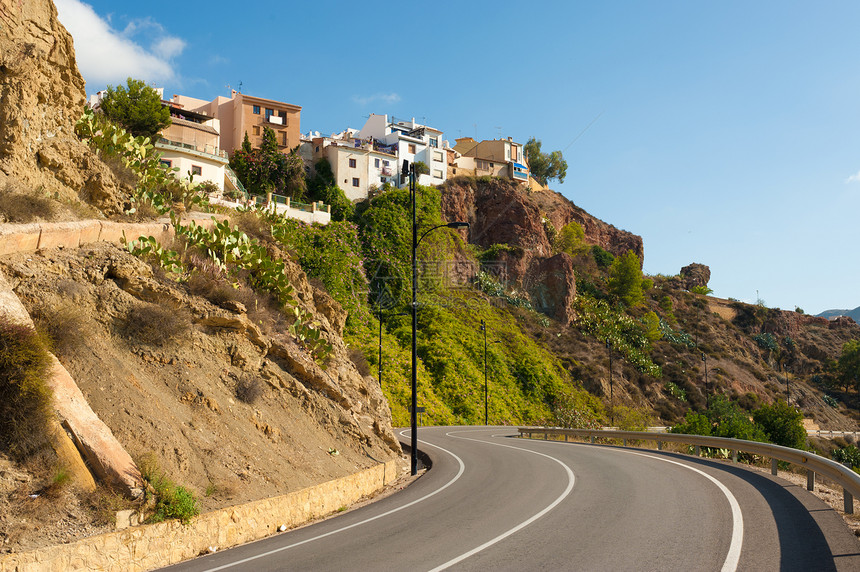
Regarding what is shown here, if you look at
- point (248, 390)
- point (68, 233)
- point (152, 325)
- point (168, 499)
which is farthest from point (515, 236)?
point (168, 499)

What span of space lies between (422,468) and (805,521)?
1237 centimetres

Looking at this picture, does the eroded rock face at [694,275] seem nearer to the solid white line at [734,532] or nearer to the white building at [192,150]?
the white building at [192,150]

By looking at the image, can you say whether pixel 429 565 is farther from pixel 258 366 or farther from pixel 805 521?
pixel 258 366

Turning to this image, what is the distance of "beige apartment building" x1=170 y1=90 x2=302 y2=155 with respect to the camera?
62.8 meters

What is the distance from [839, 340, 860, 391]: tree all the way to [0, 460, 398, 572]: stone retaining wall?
104 m

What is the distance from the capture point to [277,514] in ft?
32.8

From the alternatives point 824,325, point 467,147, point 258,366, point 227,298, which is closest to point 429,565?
point 258,366

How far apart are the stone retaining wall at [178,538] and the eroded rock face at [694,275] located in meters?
116

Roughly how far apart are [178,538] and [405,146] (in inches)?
2897

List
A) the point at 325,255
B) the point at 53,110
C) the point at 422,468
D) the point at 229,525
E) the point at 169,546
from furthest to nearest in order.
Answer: the point at 325,255 → the point at 422,468 → the point at 53,110 → the point at 229,525 → the point at 169,546

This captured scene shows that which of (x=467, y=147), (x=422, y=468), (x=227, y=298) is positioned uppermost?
(x=467, y=147)

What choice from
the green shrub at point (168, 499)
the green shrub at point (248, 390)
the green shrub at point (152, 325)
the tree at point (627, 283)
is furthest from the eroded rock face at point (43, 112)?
the tree at point (627, 283)

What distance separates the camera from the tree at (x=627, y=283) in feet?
276

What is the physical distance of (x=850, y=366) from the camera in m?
92.2
